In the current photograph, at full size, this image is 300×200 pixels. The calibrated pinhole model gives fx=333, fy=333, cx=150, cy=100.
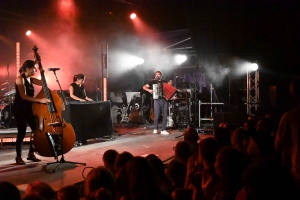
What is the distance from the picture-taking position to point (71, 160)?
23.1 ft

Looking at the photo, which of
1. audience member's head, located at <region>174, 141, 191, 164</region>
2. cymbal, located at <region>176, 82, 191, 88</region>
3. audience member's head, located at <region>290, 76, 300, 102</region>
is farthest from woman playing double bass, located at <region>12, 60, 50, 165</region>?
cymbal, located at <region>176, 82, 191, 88</region>

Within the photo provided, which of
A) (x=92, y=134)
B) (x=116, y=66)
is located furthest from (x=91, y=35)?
(x=92, y=134)

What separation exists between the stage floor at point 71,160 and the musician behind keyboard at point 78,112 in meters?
0.31

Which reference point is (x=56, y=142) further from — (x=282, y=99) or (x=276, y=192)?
(x=282, y=99)

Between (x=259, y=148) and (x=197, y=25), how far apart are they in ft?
25.6

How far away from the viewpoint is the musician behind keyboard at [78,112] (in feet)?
29.4

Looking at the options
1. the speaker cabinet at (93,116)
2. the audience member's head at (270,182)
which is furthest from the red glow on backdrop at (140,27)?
the audience member's head at (270,182)

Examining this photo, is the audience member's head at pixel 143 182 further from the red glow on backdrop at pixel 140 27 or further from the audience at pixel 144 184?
the red glow on backdrop at pixel 140 27

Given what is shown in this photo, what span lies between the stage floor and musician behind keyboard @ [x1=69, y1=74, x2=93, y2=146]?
31cm

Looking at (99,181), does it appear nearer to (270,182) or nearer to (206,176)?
(206,176)

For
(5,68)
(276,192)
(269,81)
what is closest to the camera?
(276,192)

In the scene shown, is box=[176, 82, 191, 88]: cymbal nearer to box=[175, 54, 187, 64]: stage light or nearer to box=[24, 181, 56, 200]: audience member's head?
box=[175, 54, 187, 64]: stage light

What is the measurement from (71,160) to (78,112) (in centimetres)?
222

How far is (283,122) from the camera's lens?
11.1 ft
